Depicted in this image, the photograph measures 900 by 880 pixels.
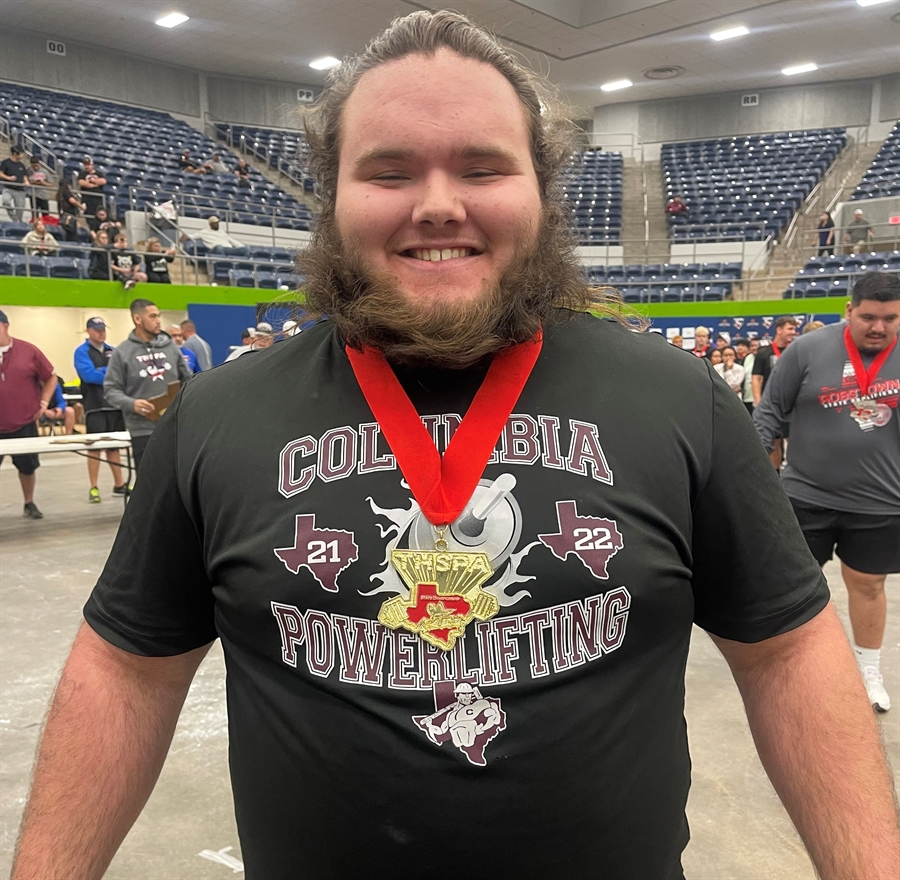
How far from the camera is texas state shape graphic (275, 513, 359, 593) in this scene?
936 mm

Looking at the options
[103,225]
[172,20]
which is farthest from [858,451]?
[172,20]

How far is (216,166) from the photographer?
18859 millimetres

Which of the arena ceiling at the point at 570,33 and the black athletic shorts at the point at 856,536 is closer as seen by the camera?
the black athletic shorts at the point at 856,536

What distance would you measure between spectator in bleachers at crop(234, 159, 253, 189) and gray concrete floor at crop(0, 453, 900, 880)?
1547 centimetres

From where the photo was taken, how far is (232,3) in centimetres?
1561

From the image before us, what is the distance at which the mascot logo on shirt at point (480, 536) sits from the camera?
3.00 feet

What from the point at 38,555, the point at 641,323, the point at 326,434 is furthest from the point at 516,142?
the point at 38,555

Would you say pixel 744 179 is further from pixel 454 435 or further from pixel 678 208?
pixel 454 435

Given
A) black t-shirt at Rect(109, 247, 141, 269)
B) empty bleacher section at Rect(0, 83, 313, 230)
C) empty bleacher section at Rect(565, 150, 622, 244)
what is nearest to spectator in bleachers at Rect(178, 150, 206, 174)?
empty bleacher section at Rect(0, 83, 313, 230)

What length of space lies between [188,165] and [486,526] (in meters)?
19.3

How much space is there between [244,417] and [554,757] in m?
0.57

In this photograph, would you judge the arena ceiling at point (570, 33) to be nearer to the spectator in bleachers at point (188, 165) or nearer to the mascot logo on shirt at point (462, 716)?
the spectator in bleachers at point (188, 165)

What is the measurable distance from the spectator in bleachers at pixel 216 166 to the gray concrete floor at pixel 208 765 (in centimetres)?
1587

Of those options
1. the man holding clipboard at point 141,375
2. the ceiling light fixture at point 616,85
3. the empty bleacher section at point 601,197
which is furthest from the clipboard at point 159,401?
the ceiling light fixture at point 616,85
